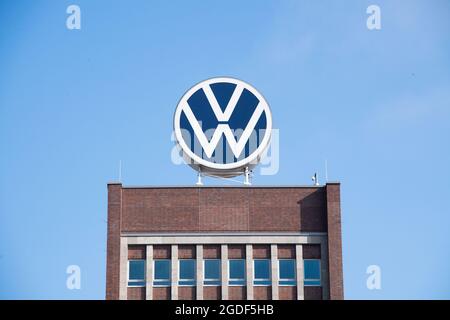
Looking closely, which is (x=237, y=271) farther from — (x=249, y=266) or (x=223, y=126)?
(x=223, y=126)

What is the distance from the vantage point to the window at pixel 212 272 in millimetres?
68938

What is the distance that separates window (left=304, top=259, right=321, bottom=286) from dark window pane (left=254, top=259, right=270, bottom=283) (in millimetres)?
2501

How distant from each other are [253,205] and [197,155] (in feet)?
16.7

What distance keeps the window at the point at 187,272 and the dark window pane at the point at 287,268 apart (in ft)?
18.9

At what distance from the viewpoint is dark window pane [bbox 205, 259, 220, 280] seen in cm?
6919

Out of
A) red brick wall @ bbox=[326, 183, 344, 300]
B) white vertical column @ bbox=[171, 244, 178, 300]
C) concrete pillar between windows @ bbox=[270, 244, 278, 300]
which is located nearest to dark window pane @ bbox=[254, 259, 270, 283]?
concrete pillar between windows @ bbox=[270, 244, 278, 300]

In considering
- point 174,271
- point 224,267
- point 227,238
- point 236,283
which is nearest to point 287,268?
point 236,283

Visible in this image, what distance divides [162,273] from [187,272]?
1.64m

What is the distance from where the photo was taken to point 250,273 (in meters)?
69.1

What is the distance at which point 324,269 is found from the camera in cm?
6912

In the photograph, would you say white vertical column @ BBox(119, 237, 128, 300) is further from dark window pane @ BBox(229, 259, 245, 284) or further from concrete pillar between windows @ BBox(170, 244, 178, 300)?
dark window pane @ BBox(229, 259, 245, 284)

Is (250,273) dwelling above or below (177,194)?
below
